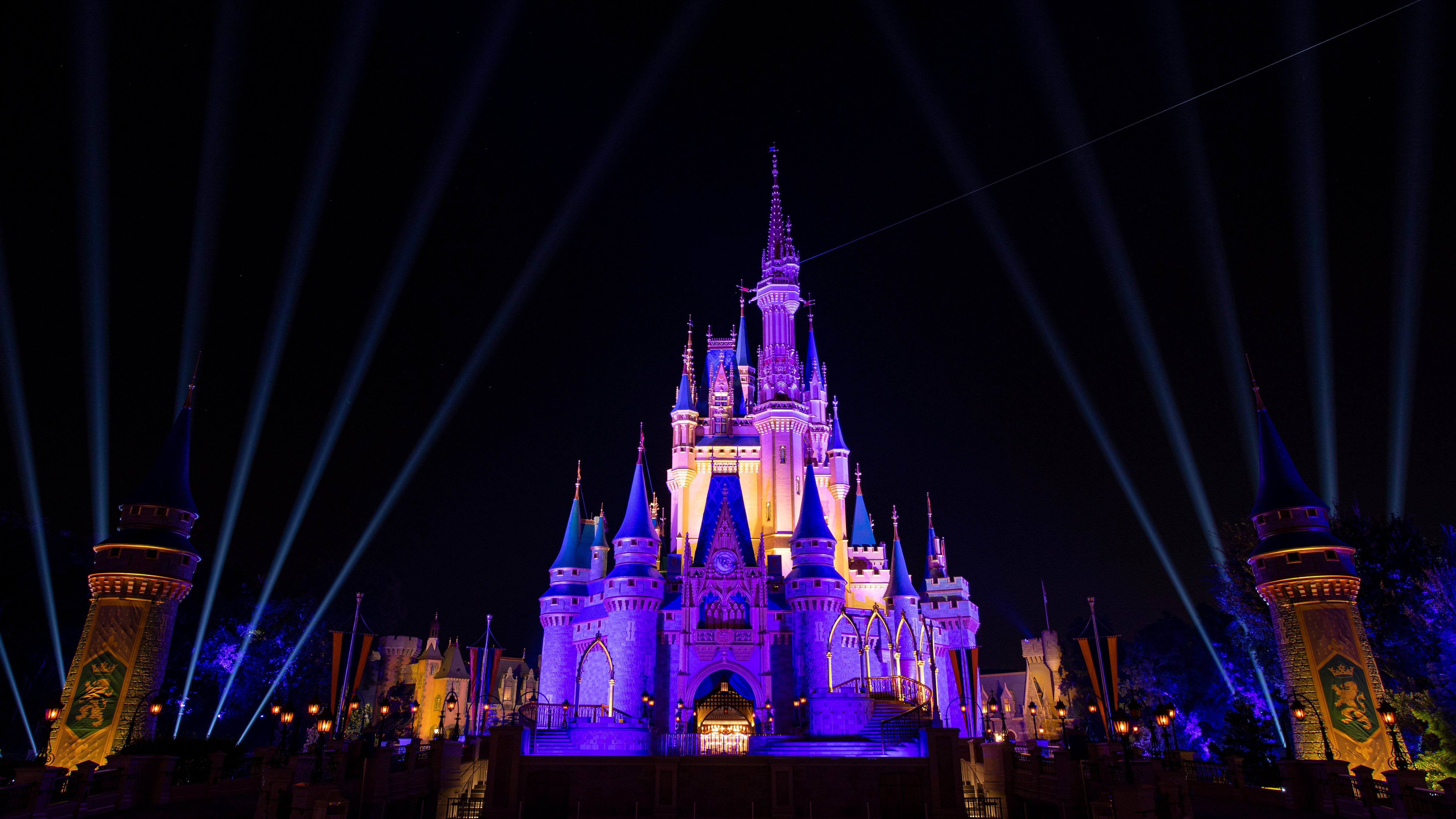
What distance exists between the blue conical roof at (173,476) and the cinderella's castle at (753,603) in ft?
63.0

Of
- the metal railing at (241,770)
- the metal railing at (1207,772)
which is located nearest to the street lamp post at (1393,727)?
the metal railing at (1207,772)

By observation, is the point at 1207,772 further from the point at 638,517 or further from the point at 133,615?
the point at 133,615

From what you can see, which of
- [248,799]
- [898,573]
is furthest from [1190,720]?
[248,799]

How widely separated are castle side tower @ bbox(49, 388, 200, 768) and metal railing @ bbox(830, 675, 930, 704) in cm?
3082

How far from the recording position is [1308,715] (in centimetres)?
3284

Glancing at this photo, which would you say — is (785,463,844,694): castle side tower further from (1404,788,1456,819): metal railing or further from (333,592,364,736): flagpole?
(1404,788,1456,819): metal railing

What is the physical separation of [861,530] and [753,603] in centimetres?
1309

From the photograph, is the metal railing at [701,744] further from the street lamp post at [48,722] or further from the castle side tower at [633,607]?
the street lamp post at [48,722]

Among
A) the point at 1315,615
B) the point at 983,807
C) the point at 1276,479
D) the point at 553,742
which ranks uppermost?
the point at 1276,479

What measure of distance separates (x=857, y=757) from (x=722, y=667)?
48.8 ft

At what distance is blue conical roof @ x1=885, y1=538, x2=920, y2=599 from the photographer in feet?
186

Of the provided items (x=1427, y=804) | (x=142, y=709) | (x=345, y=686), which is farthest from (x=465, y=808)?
(x=1427, y=804)

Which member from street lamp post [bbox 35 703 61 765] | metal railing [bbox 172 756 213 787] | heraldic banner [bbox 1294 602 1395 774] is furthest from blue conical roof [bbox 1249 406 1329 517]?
street lamp post [bbox 35 703 61 765]

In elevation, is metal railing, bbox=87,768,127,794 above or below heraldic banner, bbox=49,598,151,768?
below
